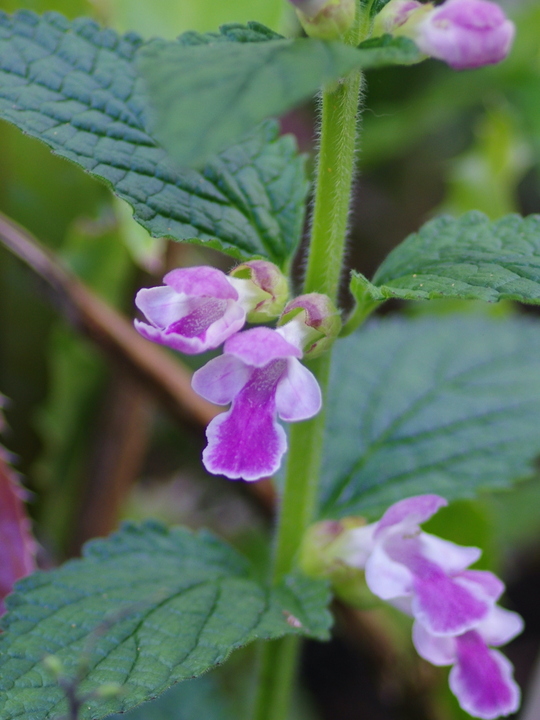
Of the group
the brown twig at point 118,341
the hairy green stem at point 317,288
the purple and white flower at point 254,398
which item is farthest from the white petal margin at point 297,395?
the brown twig at point 118,341

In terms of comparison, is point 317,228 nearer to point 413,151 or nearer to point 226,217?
point 226,217

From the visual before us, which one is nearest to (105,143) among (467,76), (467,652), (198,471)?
(467,652)

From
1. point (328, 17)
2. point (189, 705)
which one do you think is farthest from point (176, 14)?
point (189, 705)

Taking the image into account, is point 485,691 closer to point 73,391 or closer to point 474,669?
point 474,669

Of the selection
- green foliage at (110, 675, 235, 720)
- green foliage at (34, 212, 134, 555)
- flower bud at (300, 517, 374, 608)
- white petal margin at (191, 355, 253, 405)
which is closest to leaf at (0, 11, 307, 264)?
white petal margin at (191, 355, 253, 405)

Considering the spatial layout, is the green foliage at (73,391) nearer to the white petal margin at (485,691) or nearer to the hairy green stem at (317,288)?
the hairy green stem at (317,288)

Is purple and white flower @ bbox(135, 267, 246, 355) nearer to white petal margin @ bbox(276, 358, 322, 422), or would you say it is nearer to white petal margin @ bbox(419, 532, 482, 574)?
white petal margin @ bbox(276, 358, 322, 422)

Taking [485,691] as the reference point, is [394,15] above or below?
above
